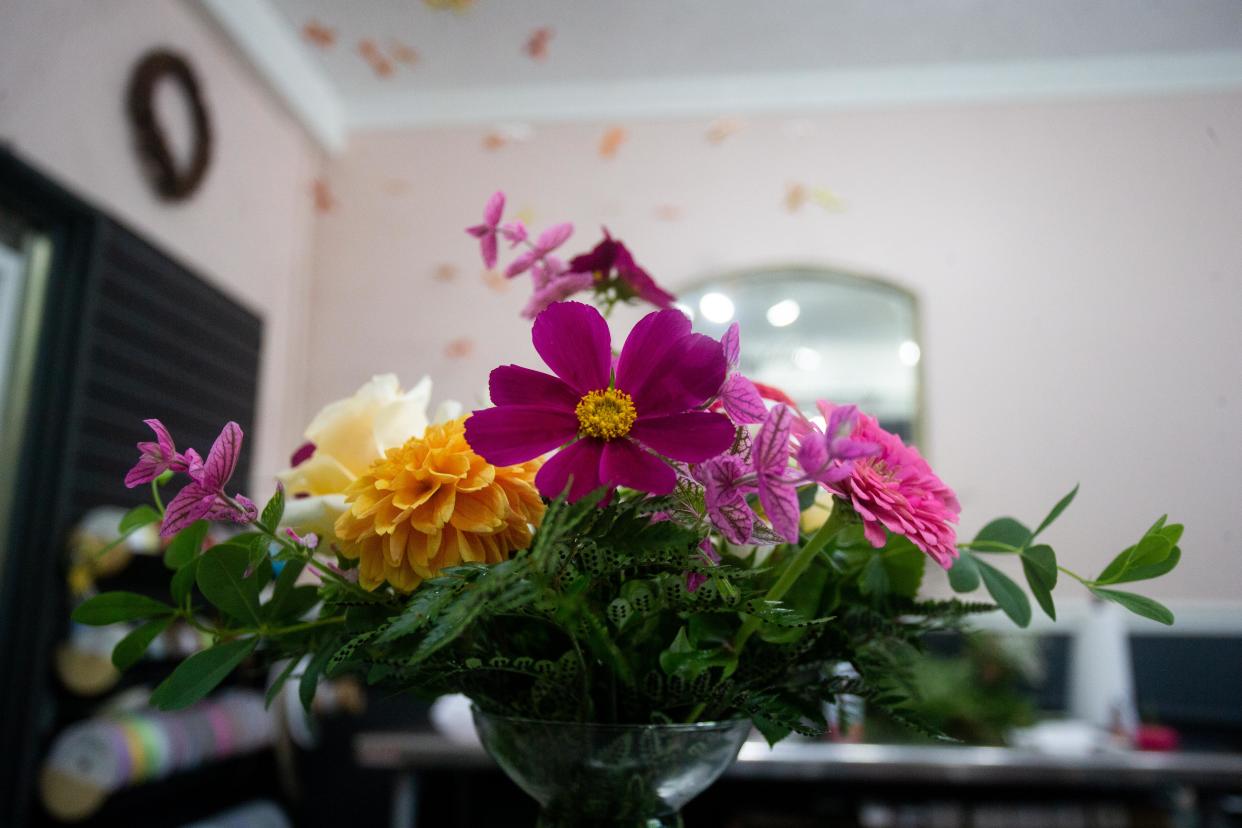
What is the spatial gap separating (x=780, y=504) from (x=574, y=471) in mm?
83

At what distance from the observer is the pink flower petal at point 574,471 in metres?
0.36

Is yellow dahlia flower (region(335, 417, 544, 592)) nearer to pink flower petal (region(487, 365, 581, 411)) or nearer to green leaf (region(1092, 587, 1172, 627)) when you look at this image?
pink flower petal (region(487, 365, 581, 411))

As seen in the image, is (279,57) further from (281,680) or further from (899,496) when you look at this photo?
(899,496)

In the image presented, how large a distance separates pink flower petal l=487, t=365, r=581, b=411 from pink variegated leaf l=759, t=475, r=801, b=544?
94 mm

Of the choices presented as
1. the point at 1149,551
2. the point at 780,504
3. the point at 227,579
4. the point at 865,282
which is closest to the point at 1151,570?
the point at 1149,551

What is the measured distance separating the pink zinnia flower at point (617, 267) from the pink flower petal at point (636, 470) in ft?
0.59

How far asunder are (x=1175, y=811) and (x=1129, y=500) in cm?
205

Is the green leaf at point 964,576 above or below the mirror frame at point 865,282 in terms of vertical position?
below

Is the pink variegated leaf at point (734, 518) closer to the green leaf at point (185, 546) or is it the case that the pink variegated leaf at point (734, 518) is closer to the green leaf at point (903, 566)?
the green leaf at point (903, 566)

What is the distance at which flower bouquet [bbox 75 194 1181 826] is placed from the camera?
365mm

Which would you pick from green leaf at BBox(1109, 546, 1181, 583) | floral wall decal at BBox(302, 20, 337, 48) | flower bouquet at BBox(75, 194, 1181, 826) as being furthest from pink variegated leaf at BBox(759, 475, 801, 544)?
floral wall decal at BBox(302, 20, 337, 48)

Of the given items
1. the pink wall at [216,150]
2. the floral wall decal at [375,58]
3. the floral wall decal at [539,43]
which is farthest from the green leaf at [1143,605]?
the floral wall decal at [375,58]

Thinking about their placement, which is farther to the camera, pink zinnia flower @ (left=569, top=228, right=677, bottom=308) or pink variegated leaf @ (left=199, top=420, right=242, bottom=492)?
pink zinnia flower @ (left=569, top=228, right=677, bottom=308)

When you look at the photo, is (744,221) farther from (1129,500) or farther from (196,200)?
(1129,500)
